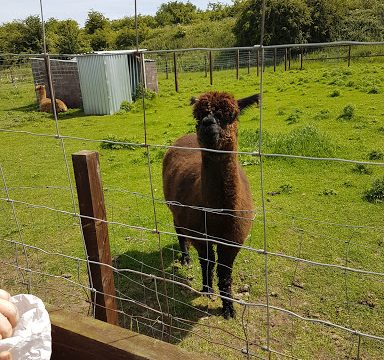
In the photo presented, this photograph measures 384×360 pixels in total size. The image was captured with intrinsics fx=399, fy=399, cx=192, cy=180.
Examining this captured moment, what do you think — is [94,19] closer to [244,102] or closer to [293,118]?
[244,102]

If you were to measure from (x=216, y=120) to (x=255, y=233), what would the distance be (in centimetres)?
219

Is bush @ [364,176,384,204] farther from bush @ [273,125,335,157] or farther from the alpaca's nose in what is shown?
the alpaca's nose

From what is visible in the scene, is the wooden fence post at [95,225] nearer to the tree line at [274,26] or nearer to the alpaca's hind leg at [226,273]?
the alpaca's hind leg at [226,273]

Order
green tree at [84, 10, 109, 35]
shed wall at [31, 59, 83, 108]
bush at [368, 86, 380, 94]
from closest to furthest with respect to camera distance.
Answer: green tree at [84, 10, 109, 35], bush at [368, 86, 380, 94], shed wall at [31, 59, 83, 108]

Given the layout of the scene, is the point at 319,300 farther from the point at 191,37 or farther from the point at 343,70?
the point at 191,37

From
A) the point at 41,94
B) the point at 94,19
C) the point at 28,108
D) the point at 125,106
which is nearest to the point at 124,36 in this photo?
the point at 125,106

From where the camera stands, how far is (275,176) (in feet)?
22.6

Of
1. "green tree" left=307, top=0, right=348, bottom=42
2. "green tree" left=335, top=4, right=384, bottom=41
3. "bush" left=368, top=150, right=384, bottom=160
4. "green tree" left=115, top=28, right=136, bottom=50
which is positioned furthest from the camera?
"green tree" left=335, top=4, right=384, bottom=41

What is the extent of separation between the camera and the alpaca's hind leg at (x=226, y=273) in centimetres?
341

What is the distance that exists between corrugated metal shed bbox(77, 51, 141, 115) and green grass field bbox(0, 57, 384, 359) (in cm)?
241

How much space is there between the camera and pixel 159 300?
3.71 metres

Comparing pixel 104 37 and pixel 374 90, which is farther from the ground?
pixel 104 37

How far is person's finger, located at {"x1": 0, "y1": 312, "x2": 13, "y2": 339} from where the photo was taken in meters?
1.15

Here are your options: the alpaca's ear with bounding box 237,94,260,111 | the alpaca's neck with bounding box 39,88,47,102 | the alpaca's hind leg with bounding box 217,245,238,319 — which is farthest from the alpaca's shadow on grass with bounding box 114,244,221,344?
the alpaca's neck with bounding box 39,88,47,102
